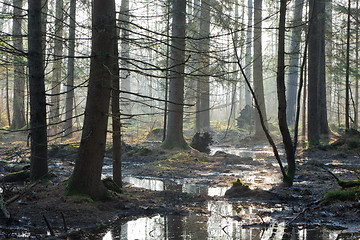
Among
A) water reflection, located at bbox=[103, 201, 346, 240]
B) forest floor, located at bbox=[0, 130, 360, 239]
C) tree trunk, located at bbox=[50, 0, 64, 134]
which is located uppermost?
tree trunk, located at bbox=[50, 0, 64, 134]

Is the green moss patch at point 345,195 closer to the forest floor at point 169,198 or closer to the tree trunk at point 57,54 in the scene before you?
the forest floor at point 169,198

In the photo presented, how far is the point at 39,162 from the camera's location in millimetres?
7539

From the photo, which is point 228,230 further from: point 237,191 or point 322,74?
point 322,74

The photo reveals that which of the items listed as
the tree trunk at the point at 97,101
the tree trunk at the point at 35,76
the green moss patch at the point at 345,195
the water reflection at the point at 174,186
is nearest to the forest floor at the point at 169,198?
the green moss patch at the point at 345,195

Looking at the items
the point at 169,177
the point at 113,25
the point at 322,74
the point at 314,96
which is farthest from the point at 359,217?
the point at 322,74

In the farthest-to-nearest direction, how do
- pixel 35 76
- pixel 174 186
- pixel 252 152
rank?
pixel 252 152 < pixel 174 186 < pixel 35 76

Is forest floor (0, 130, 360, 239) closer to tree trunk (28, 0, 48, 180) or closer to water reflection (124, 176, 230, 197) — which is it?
water reflection (124, 176, 230, 197)

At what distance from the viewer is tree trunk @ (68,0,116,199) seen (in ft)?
19.6

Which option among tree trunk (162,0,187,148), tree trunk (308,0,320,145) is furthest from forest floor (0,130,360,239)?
tree trunk (308,0,320,145)

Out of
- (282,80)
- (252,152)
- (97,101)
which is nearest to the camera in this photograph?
(97,101)

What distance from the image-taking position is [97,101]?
5.98 meters

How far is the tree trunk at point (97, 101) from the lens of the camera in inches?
236

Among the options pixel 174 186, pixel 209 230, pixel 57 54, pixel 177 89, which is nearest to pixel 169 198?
pixel 174 186

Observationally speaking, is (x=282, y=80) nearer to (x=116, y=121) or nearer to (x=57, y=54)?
(x=116, y=121)
